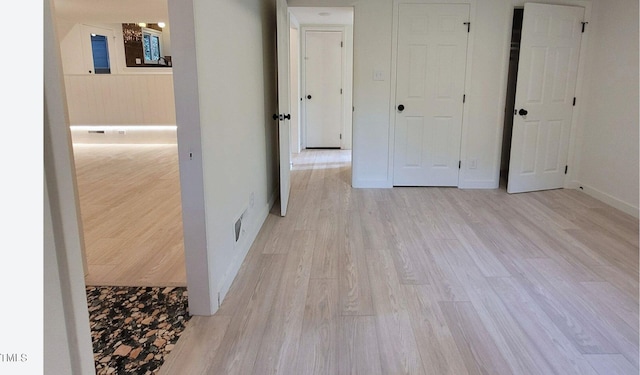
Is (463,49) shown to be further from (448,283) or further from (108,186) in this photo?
(108,186)

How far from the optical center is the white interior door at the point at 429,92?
451 centimetres

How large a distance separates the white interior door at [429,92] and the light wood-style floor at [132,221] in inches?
107

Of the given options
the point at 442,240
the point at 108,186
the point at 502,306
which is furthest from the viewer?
the point at 108,186

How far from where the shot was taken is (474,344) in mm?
1962

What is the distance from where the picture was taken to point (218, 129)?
2.31 m

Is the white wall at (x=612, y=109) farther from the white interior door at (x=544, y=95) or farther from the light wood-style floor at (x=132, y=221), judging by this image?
the light wood-style floor at (x=132, y=221)

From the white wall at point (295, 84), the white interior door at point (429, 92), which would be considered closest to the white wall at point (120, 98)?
the white wall at point (295, 84)

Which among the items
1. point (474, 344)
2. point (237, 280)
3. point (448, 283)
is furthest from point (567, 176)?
point (237, 280)

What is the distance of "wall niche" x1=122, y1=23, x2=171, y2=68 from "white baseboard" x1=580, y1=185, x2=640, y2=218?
9452mm

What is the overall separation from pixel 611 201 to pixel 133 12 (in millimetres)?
6984

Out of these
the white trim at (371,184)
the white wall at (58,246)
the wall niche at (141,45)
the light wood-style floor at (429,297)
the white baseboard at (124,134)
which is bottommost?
the light wood-style floor at (429,297)

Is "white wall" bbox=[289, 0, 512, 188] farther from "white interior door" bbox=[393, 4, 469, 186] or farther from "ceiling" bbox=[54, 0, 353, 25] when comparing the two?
"ceiling" bbox=[54, 0, 353, 25]

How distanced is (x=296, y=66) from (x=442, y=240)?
4.77m
